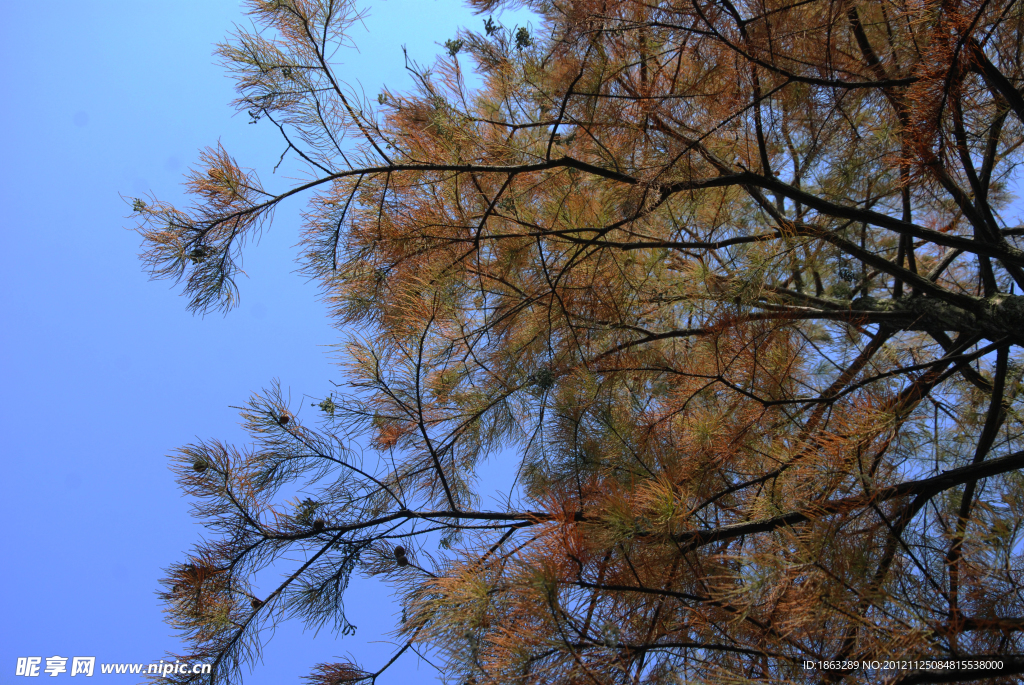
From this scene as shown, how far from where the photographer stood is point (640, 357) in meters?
1.82

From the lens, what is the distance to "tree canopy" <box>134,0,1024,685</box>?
106 centimetres

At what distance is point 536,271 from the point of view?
5.24 feet

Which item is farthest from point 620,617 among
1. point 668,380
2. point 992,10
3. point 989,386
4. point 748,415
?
point 989,386

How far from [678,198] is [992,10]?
0.83 m

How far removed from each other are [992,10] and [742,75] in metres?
0.56

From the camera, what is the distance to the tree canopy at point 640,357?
3.48ft

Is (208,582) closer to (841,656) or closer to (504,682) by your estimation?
(504,682)

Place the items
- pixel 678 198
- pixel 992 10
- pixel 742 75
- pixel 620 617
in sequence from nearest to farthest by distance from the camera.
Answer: pixel 992 10, pixel 620 617, pixel 742 75, pixel 678 198

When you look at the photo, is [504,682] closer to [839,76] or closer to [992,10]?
[992,10]

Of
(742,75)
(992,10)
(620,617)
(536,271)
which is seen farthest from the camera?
(536,271)

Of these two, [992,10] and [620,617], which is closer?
[992,10]


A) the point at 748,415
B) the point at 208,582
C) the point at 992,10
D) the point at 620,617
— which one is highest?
the point at 992,10

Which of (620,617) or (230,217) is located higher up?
(230,217)

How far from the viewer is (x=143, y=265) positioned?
129 centimetres
